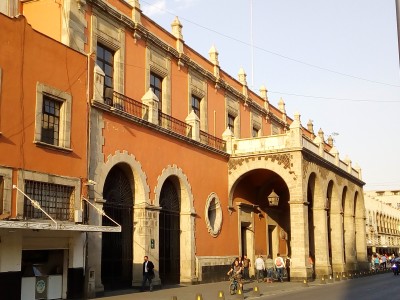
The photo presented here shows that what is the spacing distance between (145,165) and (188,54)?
28.2ft

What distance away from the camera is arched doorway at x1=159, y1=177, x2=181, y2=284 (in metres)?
21.5

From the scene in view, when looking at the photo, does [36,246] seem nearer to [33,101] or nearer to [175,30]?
[33,101]

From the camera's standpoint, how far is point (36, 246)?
14.6 meters

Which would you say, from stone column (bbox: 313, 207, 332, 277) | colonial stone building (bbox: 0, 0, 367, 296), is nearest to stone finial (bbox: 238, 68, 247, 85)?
colonial stone building (bbox: 0, 0, 367, 296)

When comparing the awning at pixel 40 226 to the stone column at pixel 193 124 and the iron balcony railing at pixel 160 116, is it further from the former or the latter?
the stone column at pixel 193 124

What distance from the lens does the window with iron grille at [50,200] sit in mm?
14289

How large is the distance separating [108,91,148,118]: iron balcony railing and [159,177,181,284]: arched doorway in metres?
3.27

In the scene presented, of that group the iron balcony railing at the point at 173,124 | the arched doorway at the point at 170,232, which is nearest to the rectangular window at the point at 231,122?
the iron balcony railing at the point at 173,124

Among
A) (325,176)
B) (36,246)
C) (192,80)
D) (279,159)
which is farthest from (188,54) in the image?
(36,246)

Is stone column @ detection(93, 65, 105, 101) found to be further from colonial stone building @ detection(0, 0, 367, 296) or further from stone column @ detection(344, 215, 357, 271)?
stone column @ detection(344, 215, 357, 271)

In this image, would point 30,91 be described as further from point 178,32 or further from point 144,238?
point 178,32

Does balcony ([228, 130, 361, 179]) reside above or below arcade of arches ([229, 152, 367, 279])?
above

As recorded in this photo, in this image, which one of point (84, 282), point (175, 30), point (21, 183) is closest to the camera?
point (21, 183)

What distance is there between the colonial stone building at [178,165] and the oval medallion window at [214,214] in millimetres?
62
